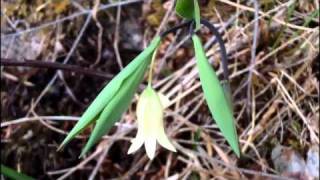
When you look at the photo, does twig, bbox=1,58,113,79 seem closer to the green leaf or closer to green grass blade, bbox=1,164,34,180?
green grass blade, bbox=1,164,34,180

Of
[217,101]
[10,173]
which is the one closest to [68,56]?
[10,173]

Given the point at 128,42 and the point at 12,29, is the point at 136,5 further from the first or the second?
the point at 12,29

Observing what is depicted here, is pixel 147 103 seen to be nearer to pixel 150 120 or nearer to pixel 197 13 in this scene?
pixel 150 120

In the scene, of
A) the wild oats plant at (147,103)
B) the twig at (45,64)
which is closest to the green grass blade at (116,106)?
the wild oats plant at (147,103)

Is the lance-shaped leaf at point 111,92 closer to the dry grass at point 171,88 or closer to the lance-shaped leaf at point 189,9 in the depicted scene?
the lance-shaped leaf at point 189,9

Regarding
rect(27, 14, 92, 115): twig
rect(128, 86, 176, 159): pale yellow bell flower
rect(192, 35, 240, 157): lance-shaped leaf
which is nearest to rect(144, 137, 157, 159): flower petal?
rect(128, 86, 176, 159): pale yellow bell flower

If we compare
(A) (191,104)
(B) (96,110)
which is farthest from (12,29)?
(B) (96,110)
